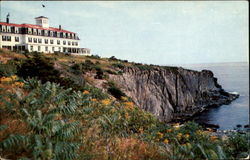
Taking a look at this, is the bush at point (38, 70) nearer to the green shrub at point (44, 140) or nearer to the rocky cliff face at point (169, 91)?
the green shrub at point (44, 140)

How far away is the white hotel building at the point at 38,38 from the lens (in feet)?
175

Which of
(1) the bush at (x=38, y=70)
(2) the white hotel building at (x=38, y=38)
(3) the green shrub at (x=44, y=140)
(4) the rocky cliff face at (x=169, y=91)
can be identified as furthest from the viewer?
(2) the white hotel building at (x=38, y=38)

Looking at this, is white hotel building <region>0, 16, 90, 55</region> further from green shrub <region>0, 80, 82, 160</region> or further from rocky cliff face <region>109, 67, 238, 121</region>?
green shrub <region>0, 80, 82, 160</region>

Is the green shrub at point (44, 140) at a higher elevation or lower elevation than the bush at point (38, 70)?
lower

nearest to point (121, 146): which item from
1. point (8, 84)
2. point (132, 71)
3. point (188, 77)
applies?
point (8, 84)

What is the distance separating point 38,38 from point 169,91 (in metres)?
34.5

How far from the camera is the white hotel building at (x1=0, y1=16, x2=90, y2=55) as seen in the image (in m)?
53.4

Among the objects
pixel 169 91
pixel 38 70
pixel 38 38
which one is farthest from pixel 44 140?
pixel 38 38

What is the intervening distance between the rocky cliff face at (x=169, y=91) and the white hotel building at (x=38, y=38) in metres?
26.0

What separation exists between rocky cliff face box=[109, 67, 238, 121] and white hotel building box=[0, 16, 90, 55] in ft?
85.4

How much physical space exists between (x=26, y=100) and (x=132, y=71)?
38.8 meters

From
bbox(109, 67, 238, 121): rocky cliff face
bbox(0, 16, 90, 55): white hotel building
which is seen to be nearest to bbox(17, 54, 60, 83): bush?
bbox(109, 67, 238, 121): rocky cliff face

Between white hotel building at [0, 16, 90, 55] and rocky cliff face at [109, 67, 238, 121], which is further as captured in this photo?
white hotel building at [0, 16, 90, 55]

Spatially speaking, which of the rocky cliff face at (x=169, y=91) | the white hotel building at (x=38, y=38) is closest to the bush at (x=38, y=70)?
the rocky cliff face at (x=169, y=91)
